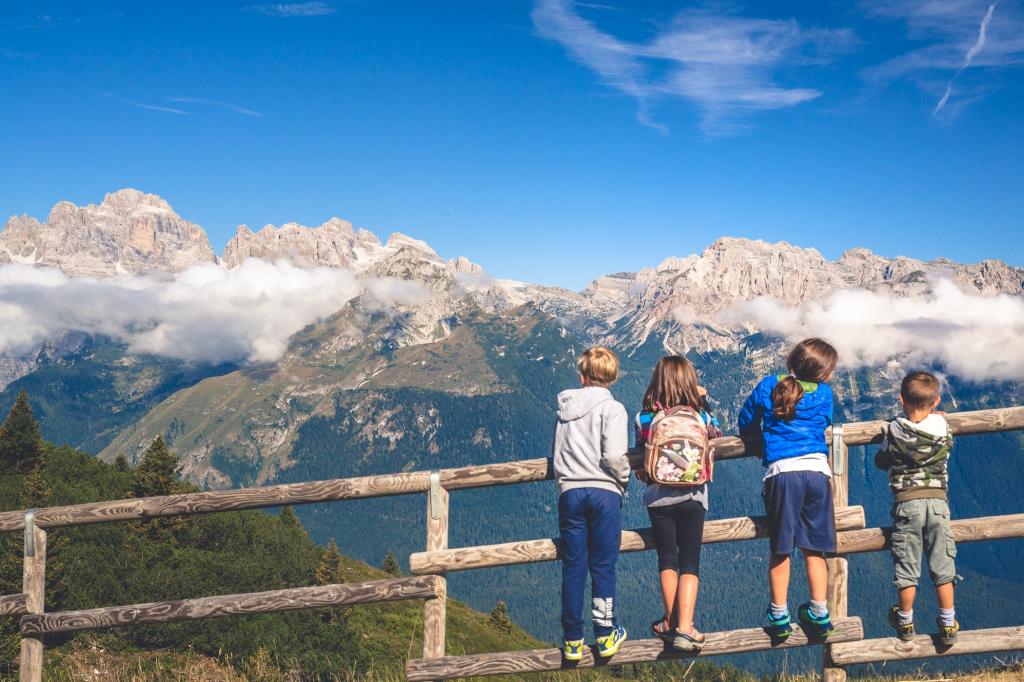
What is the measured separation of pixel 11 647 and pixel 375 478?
15.8m

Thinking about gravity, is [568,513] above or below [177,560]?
above

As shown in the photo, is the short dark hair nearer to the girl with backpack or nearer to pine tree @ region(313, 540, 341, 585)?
the girl with backpack

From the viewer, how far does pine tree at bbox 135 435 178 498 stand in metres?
48.0

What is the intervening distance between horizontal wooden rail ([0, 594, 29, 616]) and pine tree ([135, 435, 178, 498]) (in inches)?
1641

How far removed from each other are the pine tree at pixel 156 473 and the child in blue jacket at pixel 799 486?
1868 inches

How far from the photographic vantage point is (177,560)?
32.7m

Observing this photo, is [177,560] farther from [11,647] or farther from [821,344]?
[821,344]

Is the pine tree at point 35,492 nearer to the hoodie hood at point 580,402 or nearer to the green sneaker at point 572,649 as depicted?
the green sneaker at point 572,649

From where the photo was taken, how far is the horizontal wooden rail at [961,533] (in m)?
8.55

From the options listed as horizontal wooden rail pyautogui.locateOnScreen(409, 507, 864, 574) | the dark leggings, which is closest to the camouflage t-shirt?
horizontal wooden rail pyautogui.locateOnScreen(409, 507, 864, 574)

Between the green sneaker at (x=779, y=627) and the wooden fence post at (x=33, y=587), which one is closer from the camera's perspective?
the green sneaker at (x=779, y=627)

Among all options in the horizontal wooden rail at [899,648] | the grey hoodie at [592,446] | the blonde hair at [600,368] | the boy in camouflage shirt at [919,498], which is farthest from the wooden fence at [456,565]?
the blonde hair at [600,368]

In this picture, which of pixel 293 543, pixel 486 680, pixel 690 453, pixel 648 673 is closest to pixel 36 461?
pixel 293 543

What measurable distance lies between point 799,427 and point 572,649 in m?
3.77
